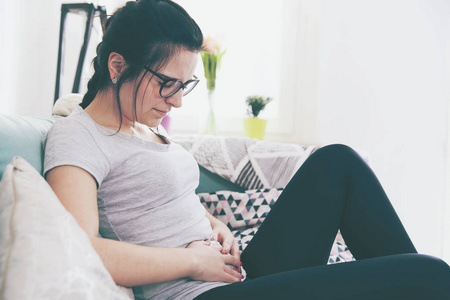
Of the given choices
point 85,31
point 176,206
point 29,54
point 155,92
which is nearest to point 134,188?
point 176,206

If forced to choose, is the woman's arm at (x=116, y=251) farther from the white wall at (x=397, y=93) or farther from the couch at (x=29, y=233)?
the white wall at (x=397, y=93)

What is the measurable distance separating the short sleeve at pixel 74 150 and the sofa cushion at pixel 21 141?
31mm

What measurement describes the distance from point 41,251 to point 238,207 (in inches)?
39.4

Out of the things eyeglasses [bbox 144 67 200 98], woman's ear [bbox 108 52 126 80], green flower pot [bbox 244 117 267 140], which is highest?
woman's ear [bbox 108 52 126 80]

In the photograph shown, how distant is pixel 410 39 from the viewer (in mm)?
1938

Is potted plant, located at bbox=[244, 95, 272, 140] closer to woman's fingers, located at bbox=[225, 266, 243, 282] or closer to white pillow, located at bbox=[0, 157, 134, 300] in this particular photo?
woman's fingers, located at bbox=[225, 266, 243, 282]

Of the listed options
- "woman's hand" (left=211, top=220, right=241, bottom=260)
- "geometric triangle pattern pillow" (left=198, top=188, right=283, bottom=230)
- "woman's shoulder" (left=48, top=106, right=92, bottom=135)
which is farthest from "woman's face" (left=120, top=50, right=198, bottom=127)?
"geometric triangle pattern pillow" (left=198, top=188, right=283, bottom=230)

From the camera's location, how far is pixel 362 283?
64 cm

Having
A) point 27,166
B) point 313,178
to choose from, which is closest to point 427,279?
point 313,178

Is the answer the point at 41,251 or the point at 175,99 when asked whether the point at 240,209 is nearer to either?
the point at 175,99

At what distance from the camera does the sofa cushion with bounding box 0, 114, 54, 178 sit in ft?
2.39

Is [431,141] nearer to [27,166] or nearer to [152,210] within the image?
[152,210]

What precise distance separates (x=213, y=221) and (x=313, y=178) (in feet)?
→ 1.14

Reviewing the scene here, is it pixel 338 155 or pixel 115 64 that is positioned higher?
pixel 115 64
